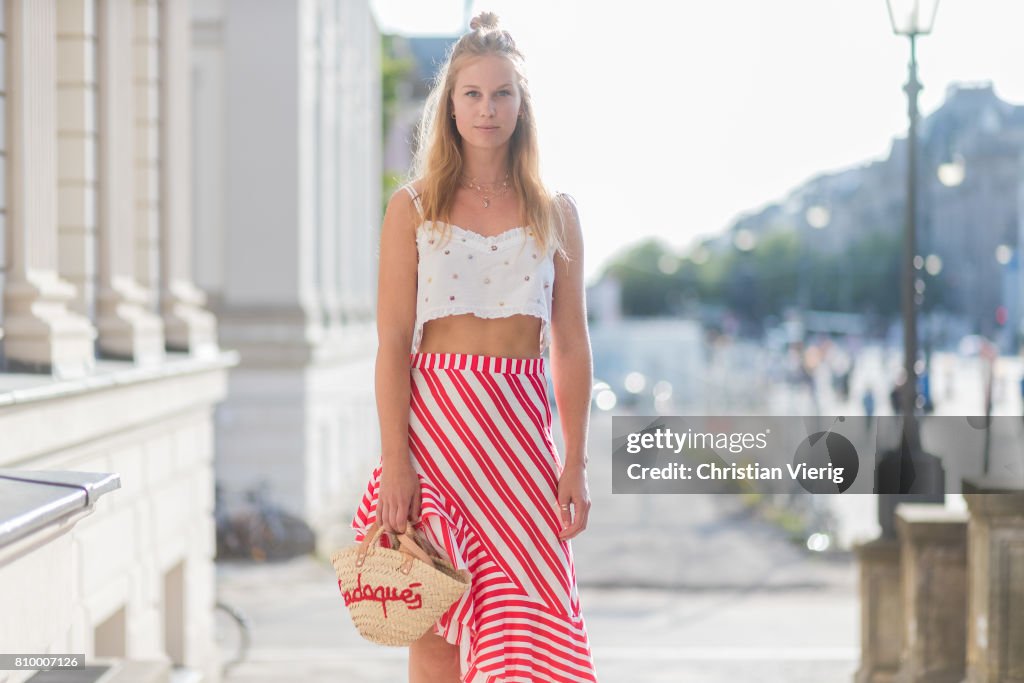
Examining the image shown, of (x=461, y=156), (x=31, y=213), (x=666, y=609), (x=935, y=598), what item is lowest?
(x=666, y=609)

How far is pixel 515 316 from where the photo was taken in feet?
10.8

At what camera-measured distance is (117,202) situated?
32.1 feet

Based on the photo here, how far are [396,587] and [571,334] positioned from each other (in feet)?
2.47

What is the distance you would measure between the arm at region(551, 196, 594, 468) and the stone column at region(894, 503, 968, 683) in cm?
478

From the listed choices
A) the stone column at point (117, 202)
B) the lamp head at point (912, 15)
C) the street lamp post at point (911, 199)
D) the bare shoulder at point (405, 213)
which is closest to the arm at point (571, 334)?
the bare shoulder at point (405, 213)

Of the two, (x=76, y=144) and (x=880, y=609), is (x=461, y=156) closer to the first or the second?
(x=76, y=144)

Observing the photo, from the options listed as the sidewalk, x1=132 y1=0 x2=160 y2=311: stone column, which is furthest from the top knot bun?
the sidewalk

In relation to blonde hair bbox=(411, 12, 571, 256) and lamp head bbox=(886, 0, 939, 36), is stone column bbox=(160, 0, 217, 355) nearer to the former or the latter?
lamp head bbox=(886, 0, 939, 36)

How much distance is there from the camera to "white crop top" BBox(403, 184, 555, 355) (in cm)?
325

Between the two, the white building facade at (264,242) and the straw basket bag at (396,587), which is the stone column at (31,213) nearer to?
the straw basket bag at (396,587)

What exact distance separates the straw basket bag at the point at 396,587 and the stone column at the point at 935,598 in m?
5.05

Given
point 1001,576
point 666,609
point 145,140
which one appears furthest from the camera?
point 666,609

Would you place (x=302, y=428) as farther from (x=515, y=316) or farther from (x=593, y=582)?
(x=515, y=316)

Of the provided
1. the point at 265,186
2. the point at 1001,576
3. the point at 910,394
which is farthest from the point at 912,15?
the point at 265,186
